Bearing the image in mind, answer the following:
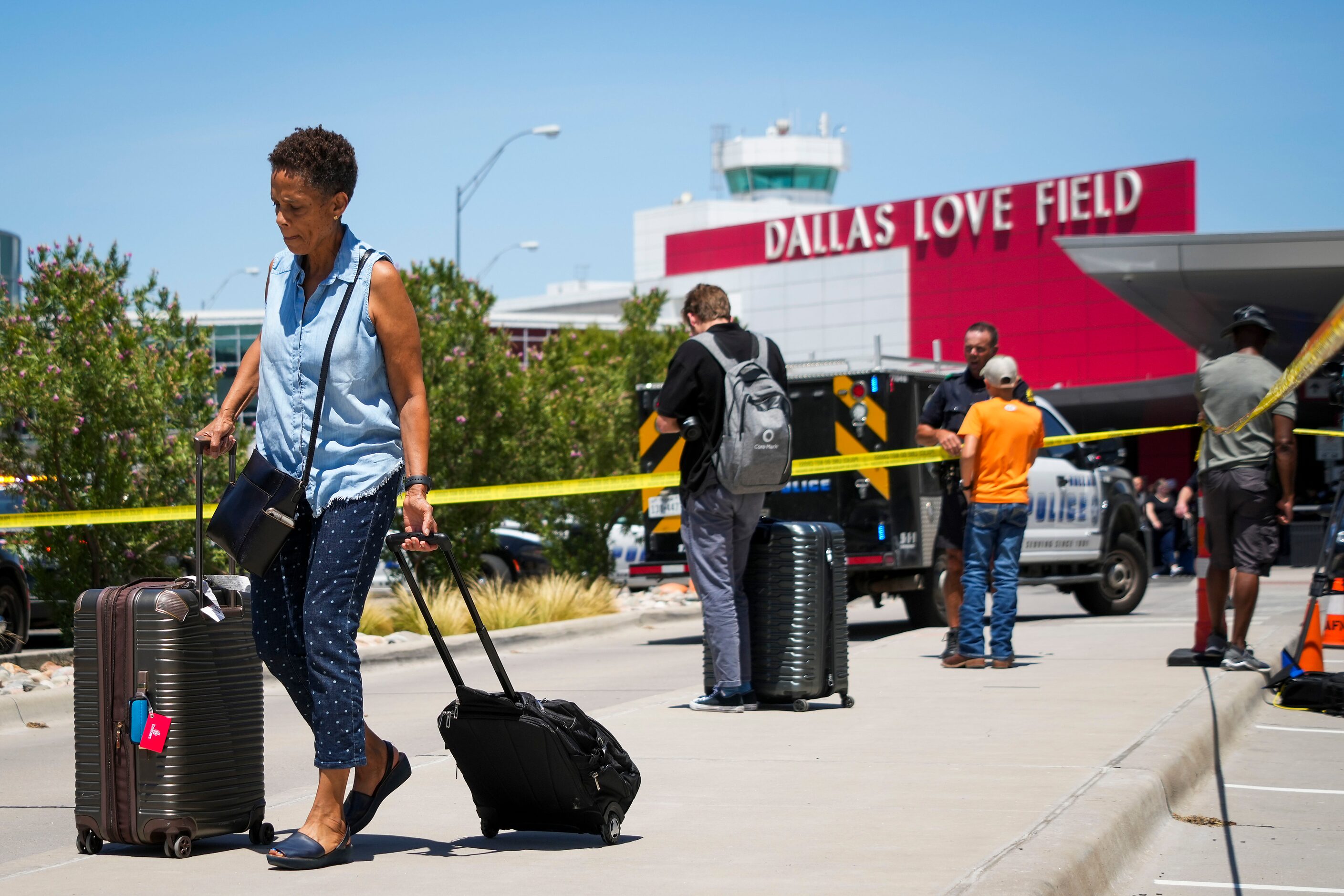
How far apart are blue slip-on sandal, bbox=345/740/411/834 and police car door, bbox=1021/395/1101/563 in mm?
10311

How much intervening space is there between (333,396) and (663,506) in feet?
31.8

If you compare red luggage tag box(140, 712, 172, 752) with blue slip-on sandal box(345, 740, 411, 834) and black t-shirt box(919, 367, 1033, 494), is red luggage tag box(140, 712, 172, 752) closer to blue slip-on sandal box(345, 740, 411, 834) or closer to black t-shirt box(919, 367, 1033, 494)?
blue slip-on sandal box(345, 740, 411, 834)

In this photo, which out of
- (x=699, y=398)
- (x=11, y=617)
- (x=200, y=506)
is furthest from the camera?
(x=11, y=617)

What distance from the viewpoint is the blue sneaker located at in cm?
782

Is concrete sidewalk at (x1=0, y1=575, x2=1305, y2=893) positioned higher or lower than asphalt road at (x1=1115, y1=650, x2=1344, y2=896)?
higher

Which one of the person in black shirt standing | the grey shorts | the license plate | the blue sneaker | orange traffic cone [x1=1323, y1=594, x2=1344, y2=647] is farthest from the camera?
the license plate

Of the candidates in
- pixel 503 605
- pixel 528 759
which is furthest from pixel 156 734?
pixel 503 605

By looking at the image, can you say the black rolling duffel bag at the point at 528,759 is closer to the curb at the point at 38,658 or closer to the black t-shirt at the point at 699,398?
the black t-shirt at the point at 699,398

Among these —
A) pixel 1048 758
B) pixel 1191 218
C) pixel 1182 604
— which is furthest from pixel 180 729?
pixel 1191 218

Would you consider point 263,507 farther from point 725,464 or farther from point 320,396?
point 725,464

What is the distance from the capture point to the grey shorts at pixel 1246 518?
911cm

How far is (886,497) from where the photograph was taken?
13570 millimetres

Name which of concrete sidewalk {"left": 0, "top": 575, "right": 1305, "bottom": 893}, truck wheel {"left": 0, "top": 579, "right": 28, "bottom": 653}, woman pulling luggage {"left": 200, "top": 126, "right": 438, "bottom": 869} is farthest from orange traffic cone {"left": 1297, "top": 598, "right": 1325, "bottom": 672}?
truck wheel {"left": 0, "top": 579, "right": 28, "bottom": 653}

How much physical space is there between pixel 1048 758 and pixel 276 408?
133 inches
